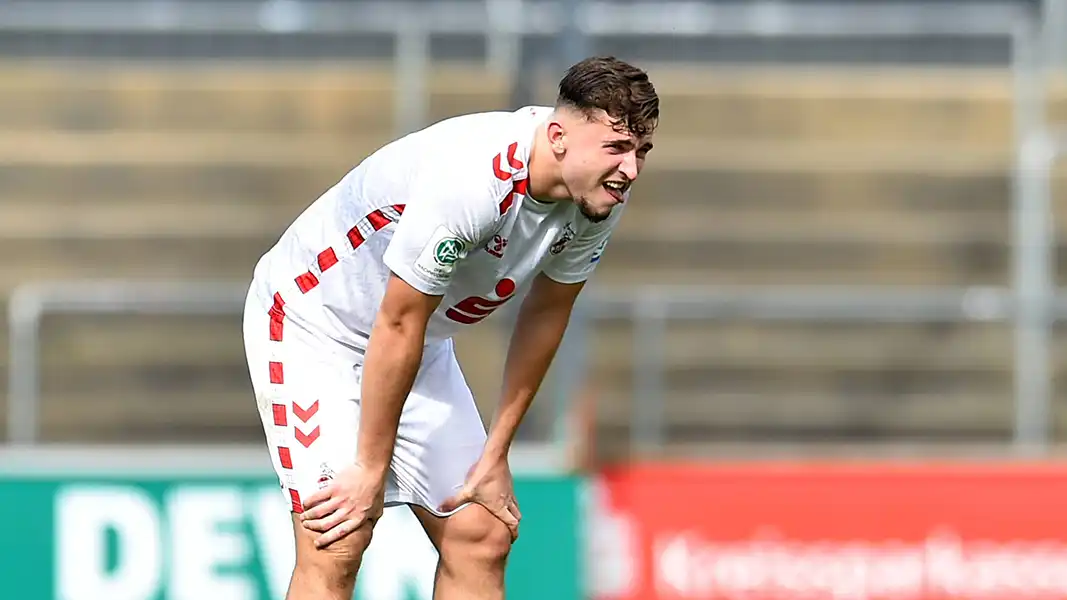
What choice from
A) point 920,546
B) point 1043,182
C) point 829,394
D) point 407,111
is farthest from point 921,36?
point 920,546

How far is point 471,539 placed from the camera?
13.0ft

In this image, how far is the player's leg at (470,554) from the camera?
3.94 metres

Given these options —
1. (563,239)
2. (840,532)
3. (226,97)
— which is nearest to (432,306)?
(563,239)

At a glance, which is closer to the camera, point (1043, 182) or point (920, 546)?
point (920, 546)

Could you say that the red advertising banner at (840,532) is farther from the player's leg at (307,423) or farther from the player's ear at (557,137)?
the player's ear at (557,137)

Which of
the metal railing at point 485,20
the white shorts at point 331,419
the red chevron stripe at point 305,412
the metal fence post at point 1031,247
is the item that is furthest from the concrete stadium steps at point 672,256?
the red chevron stripe at point 305,412

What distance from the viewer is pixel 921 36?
421 inches

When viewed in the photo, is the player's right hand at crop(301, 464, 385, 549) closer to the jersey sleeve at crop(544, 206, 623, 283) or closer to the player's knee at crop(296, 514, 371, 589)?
the player's knee at crop(296, 514, 371, 589)

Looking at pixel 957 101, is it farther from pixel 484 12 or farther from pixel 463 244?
pixel 463 244

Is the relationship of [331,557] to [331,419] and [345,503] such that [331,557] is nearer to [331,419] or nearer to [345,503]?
[345,503]

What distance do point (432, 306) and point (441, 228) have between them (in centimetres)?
19

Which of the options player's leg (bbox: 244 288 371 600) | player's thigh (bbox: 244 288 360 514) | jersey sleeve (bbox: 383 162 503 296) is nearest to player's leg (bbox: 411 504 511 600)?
player's leg (bbox: 244 288 371 600)

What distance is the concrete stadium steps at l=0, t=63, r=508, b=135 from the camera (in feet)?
32.6

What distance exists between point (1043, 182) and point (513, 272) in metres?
6.59
